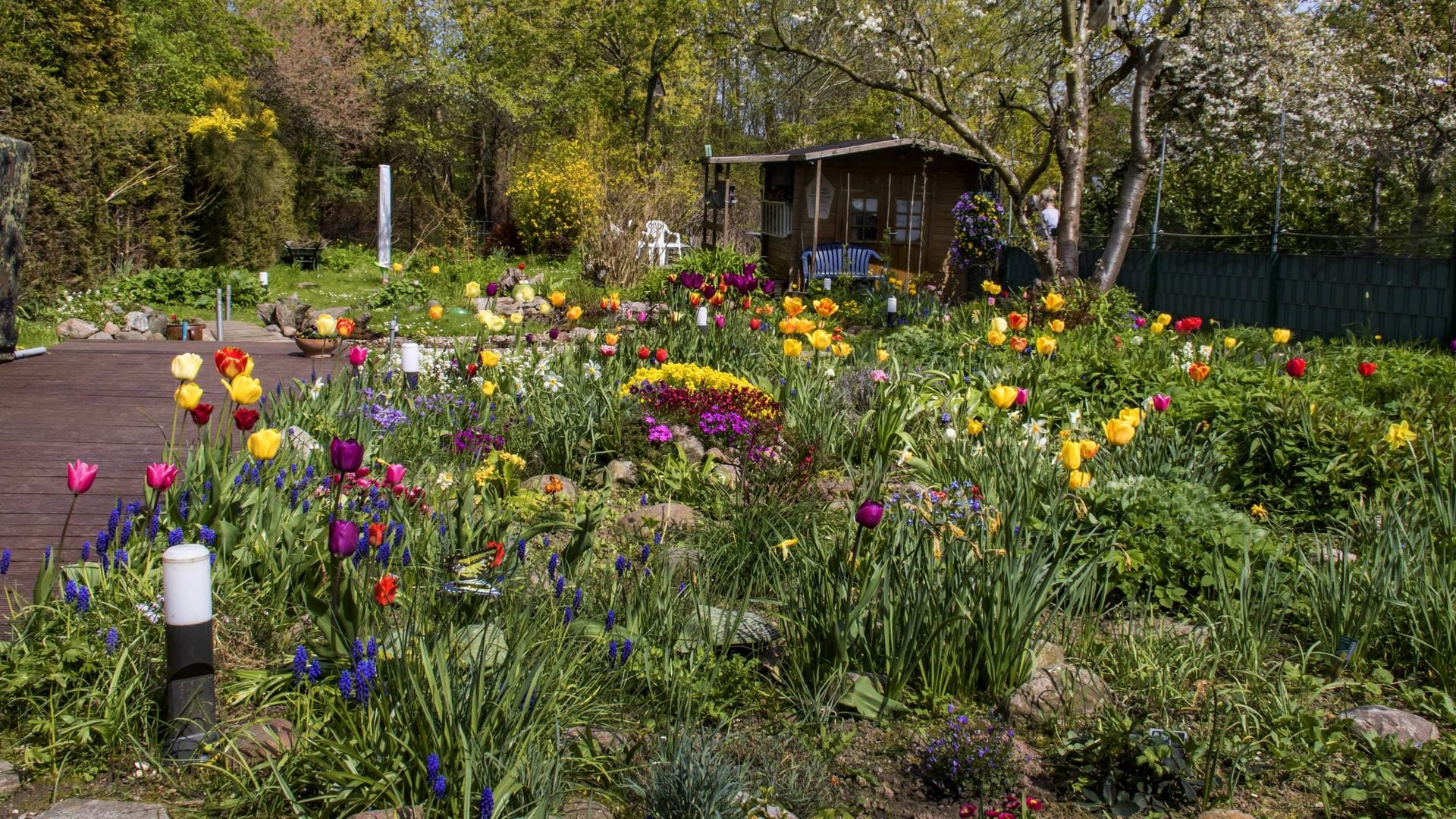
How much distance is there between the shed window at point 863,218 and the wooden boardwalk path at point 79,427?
1040 centimetres

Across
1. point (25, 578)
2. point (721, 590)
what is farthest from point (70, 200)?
point (721, 590)

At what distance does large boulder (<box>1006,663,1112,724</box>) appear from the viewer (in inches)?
118

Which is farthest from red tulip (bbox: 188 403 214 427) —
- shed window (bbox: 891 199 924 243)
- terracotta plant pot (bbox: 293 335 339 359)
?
shed window (bbox: 891 199 924 243)

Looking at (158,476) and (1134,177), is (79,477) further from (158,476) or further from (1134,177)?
(1134,177)

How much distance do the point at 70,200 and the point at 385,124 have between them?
596 inches

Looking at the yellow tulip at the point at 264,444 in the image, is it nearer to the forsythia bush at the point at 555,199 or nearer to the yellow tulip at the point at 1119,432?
the yellow tulip at the point at 1119,432

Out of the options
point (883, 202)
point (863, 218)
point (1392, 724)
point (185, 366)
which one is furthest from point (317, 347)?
point (883, 202)

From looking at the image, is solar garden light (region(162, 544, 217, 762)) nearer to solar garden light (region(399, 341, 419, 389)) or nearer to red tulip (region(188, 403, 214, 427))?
red tulip (region(188, 403, 214, 427))

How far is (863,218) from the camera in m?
17.3

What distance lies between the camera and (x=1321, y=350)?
26.6ft

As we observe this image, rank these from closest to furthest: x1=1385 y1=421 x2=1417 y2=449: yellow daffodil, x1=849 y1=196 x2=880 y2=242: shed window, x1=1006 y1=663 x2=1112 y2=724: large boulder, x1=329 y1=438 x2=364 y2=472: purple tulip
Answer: x1=329 y1=438 x2=364 y2=472: purple tulip, x1=1006 y1=663 x2=1112 y2=724: large boulder, x1=1385 y1=421 x2=1417 y2=449: yellow daffodil, x1=849 y1=196 x2=880 y2=242: shed window

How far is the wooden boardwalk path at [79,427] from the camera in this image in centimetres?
382

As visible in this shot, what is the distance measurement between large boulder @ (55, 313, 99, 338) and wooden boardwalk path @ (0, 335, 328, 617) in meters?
2.41

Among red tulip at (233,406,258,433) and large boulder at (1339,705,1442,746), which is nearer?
large boulder at (1339,705,1442,746)
